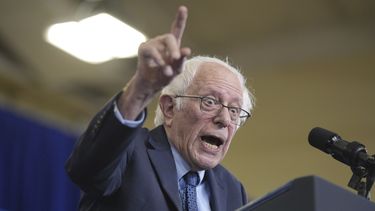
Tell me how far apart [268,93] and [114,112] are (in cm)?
469

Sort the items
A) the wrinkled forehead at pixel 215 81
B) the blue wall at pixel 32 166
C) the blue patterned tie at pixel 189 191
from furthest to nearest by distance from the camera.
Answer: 1. the blue wall at pixel 32 166
2. the wrinkled forehead at pixel 215 81
3. the blue patterned tie at pixel 189 191

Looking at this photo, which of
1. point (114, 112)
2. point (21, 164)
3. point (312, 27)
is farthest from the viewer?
point (312, 27)

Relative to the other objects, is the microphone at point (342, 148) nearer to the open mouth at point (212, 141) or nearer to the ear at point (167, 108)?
the open mouth at point (212, 141)

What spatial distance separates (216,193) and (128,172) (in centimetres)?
33

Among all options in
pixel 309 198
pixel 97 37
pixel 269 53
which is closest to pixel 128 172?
pixel 309 198

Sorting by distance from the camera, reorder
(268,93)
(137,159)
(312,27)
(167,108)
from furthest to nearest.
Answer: (268,93), (312,27), (167,108), (137,159)

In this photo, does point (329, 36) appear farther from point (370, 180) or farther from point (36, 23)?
point (370, 180)

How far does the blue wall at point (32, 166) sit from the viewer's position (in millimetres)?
4141

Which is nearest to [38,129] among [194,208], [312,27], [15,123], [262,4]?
[15,123]

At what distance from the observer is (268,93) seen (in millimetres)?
Result: 5812

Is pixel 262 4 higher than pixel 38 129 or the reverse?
higher

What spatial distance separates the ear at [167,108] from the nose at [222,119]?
15cm

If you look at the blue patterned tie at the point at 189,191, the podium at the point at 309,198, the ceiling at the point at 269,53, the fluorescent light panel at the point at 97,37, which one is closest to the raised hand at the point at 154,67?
the podium at the point at 309,198

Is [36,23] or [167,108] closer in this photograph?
[167,108]
